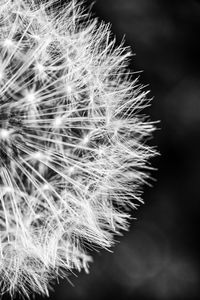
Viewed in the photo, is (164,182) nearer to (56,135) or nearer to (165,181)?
(165,181)

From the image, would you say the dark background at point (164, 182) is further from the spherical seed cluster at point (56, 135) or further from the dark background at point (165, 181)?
the spherical seed cluster at point (56, 135)

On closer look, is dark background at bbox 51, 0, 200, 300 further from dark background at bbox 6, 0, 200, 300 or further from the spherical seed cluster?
the spherical seed cluster

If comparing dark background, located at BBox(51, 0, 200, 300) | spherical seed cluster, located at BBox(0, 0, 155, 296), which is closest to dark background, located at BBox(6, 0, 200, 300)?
dark background, located at BBox(51, 0, 200, 300)

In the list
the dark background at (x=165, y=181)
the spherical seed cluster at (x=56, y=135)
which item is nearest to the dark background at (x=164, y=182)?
the dark background at (x=165, y=181)

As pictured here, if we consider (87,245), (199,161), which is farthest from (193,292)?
(87,245)

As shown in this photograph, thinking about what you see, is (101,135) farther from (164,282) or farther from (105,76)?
(164,282)

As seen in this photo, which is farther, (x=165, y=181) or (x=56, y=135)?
(x=165, y=181)

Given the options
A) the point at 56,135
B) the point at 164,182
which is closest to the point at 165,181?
the point at 164,182
